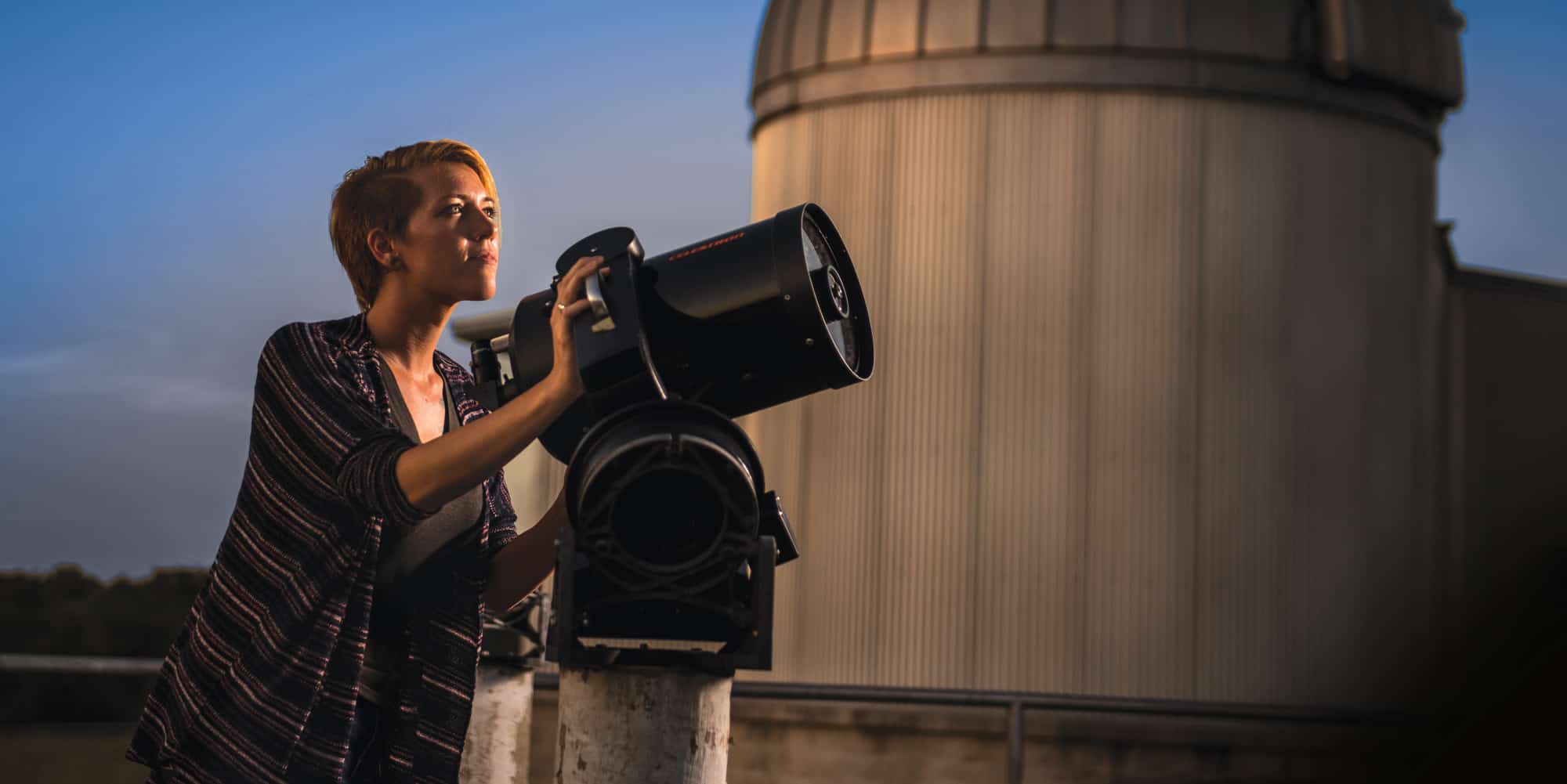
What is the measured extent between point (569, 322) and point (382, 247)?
0.27 m

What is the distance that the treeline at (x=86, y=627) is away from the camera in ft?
20.3

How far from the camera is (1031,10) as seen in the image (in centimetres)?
1020

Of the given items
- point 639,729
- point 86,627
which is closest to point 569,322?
point 639,729

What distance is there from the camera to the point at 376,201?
203 cm

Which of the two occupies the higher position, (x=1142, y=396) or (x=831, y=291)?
(x=1142, y=396)

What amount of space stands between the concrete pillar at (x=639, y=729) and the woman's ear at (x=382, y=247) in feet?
1.96

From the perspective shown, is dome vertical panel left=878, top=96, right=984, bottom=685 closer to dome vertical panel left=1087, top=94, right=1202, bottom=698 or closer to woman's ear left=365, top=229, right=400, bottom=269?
dome vertical panel left=1087, top=94, right=1202, bottom=698

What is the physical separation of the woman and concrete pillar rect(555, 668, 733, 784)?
17cm

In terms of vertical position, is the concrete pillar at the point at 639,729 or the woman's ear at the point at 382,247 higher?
the woman's ear at the point at 382,247

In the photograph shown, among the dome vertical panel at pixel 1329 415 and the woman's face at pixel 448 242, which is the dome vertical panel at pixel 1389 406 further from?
the woman's face at pixel 448 242

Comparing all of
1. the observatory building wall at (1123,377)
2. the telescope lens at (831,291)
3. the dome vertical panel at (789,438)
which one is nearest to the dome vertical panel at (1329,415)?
the observatory building wall at (1123,377)

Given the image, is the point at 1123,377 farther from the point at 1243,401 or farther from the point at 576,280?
the point at 576,280

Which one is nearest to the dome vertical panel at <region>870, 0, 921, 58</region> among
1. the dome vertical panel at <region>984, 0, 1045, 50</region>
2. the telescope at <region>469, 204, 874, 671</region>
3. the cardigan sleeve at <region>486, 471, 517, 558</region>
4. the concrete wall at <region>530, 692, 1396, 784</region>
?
the dome vertical panel at <region>984, 0, 1045, 50</region>

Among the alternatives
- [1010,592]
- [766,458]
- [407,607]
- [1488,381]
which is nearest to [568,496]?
[407,607]
